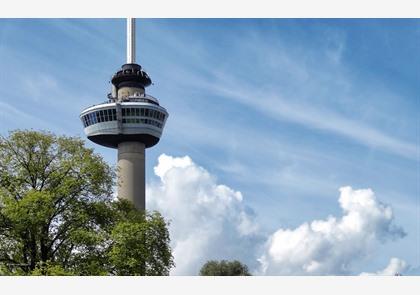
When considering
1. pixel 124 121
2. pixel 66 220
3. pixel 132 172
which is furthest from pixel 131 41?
pixel 66 220

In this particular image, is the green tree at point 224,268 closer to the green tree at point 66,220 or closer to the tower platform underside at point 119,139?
the tower platform underside at point 119,139

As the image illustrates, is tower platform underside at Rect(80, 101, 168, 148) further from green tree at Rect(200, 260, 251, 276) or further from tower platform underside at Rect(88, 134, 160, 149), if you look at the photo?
green tree at Rect(200, 260, 251, 276)

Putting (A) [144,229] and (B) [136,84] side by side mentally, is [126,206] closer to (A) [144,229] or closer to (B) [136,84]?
(A) [144,229]

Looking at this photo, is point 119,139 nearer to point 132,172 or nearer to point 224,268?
point 132,172

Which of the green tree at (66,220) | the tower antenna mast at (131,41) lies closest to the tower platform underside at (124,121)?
Result: the tower antenna mast at (131,41)

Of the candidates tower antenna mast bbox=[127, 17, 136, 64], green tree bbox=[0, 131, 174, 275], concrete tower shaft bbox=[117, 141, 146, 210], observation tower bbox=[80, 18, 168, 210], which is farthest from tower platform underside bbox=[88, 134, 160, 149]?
green tree bbox=[0, 131, 174, 275]

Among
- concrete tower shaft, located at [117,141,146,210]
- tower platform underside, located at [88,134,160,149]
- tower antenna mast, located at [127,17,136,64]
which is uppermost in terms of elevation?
tower antenna mast, located at [127,17,136,64]
